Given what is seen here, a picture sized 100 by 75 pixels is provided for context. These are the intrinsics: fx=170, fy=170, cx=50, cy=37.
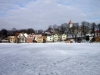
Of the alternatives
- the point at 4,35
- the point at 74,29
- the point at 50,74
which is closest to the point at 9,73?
the point at 50,74

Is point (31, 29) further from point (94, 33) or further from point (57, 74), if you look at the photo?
point (57, 74)

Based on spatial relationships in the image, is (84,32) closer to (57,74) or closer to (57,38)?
(57,38)

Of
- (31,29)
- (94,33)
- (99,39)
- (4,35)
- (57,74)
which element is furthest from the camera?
(31,29)

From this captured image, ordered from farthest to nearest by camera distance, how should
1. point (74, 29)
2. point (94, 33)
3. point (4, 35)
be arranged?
point (4, 35)
point (74, 29)
point (94, 33)

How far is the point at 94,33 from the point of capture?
299 feet

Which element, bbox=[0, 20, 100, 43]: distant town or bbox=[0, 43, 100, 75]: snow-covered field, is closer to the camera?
bbox=[0, 43, 100, 75]: snow-covered field

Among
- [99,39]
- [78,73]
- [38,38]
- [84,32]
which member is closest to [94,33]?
[84,32]

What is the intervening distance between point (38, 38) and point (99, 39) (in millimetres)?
36241

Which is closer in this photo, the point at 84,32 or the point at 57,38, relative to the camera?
the point at 84,32

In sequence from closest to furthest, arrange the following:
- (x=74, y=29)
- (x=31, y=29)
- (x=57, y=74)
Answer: (x=57, y=74), (x=74, y=29), (x=31, y=29)

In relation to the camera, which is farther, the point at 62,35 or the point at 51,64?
the point at 62,35

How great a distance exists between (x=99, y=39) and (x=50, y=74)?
66593 millimetres

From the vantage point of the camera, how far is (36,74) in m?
8.33

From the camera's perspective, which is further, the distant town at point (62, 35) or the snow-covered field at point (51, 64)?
the distant town at point (62, 35)
